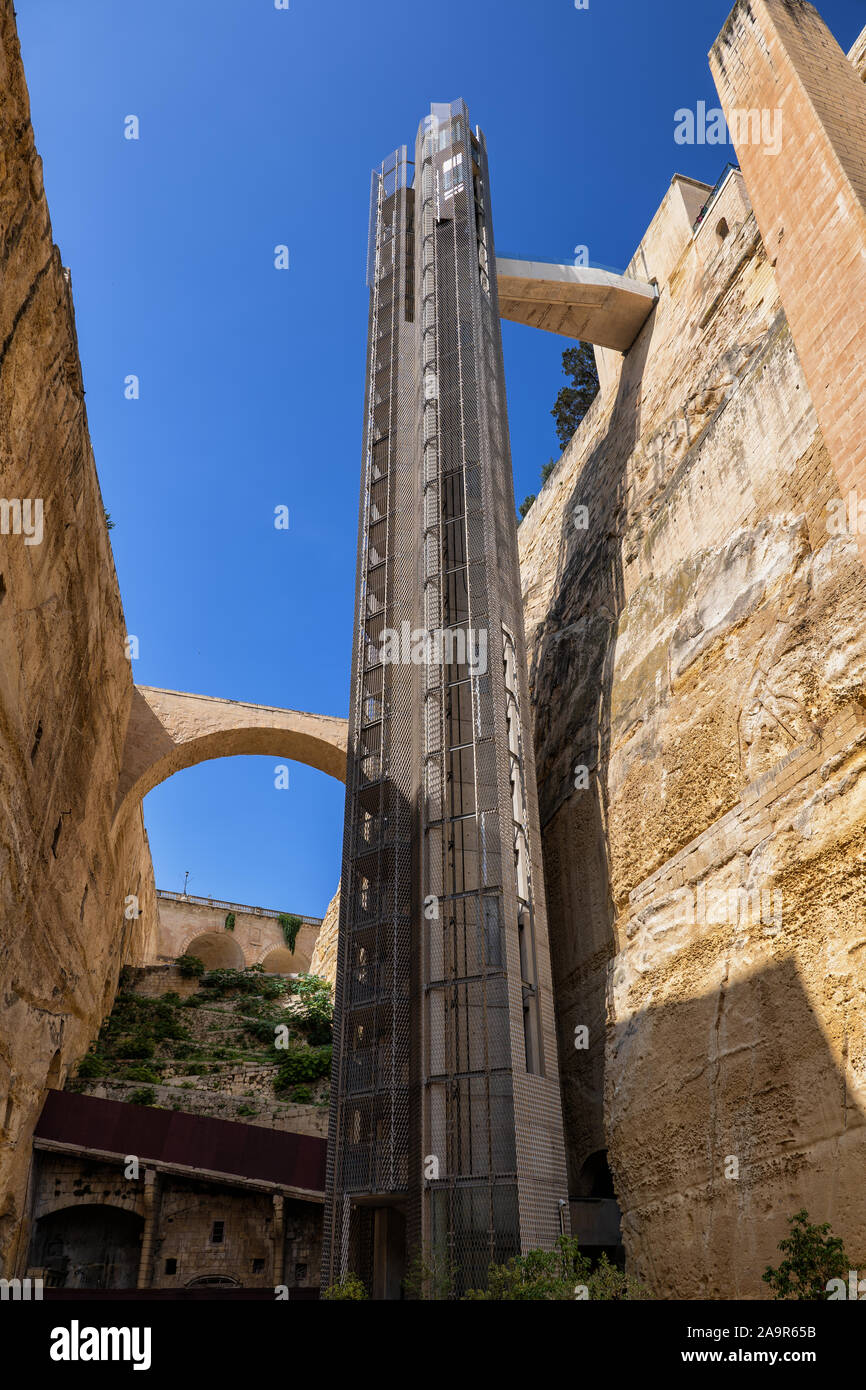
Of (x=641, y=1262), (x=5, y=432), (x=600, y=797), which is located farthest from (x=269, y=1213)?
(x=5, y=432)

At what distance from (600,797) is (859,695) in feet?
20.5

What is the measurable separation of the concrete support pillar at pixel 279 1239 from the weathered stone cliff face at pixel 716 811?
5380mm

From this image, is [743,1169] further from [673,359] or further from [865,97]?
[673,359]

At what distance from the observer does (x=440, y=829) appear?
15164 mm

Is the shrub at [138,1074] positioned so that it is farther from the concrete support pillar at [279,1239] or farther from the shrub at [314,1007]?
the concrete support pillar at [279,1239]

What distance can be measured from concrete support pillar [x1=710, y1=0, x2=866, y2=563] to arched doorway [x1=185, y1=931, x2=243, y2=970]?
1492 inches

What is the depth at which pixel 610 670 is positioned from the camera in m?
16.2

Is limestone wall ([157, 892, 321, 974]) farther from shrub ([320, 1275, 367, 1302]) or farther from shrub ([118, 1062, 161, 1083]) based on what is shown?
shrub ([320, 1275, 367, 1302])

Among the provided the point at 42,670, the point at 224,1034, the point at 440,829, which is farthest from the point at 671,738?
the point at 224,1034

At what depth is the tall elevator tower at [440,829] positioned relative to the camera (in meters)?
12.6

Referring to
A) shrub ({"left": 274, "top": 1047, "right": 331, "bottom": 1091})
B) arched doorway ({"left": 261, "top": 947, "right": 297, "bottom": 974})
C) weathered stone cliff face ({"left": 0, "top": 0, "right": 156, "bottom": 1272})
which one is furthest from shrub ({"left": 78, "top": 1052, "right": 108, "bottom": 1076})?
arched doorway ({"left": 261, "top": 947, "right": 297, "bottom": 974})

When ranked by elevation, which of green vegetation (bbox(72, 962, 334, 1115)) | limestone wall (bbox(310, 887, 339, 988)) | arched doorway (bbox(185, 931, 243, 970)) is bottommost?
green vegetation (bbox(72, 962, 334, 1115))

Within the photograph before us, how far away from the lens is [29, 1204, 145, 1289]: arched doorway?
1575 cm

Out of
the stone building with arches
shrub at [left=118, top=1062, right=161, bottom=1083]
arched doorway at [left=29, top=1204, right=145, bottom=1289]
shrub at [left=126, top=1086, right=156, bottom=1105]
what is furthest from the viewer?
shrub at [left=118, top=1062, right=161, bottom=1083]
